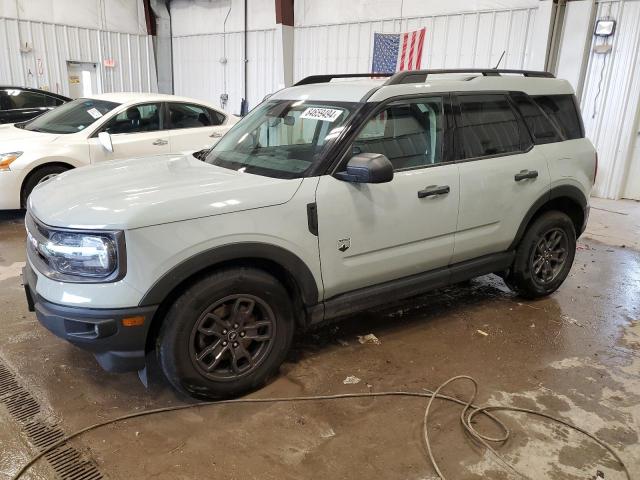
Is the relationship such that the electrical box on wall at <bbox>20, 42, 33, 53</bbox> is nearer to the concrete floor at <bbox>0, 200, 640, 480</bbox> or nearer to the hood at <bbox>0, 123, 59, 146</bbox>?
the hood at <bbox>0, 123, 59, 146</bbox>

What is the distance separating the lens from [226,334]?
281 centimetres

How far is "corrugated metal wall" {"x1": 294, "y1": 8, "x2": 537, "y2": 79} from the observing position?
859 cm

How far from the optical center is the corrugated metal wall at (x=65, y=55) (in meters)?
11.3

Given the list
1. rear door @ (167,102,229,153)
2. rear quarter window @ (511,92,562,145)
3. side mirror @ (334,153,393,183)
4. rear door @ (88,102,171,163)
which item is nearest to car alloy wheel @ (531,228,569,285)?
rear quarter window @ (511,92,562,145)

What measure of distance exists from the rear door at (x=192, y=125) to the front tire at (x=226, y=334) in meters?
4.46

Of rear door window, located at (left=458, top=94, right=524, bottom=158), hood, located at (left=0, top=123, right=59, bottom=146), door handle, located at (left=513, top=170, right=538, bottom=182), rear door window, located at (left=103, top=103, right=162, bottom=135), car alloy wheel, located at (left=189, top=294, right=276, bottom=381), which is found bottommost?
car alloy wheel, located at (left=189, top=294, right=276, bottom=381)

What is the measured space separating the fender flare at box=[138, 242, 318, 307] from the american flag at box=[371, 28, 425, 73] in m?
7.69

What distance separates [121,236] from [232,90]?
1119 cm

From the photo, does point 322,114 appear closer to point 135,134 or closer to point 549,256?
point 549,256

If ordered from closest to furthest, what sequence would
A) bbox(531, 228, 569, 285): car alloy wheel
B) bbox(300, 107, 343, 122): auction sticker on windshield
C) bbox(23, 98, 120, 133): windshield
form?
bbox(300, 107, 343, 122): auction sticker on windshield < bbox(531, 228, 569, 285): car alloy wheel < bbox(23, 98, 120, 133): windshield

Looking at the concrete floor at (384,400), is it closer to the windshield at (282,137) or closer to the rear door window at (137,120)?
the windshield at (282,137)

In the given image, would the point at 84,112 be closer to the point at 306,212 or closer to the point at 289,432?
the point at 306,212

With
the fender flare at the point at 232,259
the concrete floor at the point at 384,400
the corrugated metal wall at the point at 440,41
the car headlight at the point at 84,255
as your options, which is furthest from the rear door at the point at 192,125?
the car headlight at the point at 84,255

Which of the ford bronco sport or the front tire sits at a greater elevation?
the ford bronco sport
